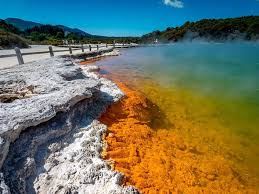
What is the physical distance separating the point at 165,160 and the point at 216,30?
231 ft

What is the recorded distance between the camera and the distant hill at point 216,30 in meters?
62.0

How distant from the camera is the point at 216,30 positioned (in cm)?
6788

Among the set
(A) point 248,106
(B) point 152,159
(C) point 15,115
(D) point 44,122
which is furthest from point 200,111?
(C) point 15,115

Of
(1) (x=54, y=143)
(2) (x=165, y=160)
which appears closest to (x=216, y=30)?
(2) (x=165, y=160)

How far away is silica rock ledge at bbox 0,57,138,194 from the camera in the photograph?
3.69 meters

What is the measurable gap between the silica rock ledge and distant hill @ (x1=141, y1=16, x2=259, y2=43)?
6402 cm

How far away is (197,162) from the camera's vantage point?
4895 millimetres

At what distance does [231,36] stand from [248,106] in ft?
204

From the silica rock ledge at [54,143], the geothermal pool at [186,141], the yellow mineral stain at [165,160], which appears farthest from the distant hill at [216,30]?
the silica rock ledge at [54,143]

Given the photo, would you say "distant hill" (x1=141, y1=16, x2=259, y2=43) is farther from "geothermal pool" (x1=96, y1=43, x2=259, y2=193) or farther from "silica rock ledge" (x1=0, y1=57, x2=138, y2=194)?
"silica rock ledge" (x1=0, y1=57, x2=138, y2=194)

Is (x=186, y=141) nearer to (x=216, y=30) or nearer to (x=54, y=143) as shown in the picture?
(x=54, y=143)

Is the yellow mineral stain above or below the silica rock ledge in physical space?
below

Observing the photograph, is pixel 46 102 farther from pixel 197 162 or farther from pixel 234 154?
pixel 234 154

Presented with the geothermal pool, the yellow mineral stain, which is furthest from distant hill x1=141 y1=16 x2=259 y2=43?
the yellow mineral stain
